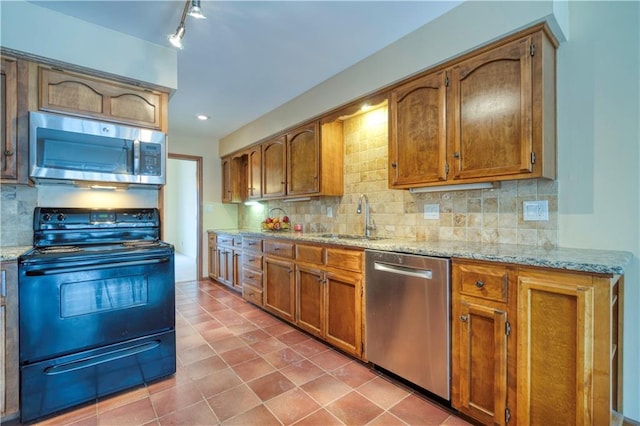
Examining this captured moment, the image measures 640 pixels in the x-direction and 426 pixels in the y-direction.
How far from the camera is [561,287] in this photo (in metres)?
1.32

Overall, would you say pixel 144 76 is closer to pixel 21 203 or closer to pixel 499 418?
pixel 21 203

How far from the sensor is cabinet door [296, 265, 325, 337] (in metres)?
2.63

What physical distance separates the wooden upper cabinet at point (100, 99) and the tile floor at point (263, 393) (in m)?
1.86

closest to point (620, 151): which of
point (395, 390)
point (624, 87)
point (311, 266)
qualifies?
point (624, 87)

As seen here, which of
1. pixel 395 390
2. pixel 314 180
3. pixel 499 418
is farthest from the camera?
pixel 314 180

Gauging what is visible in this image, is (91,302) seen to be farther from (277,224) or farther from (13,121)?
(277,224)

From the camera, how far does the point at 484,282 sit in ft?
5.11

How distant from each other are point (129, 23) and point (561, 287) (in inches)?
117

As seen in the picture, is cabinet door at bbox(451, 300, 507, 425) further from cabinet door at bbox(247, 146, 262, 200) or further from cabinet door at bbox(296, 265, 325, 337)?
cabinet door at bbox(247, 146, 262, 200)

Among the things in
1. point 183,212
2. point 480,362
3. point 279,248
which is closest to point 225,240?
point 279,248

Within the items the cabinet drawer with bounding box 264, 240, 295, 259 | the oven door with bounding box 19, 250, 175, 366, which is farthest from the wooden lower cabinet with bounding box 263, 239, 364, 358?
the oven door with bounding box 19, 250, 175, 366

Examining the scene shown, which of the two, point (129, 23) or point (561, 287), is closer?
point (561, 287)

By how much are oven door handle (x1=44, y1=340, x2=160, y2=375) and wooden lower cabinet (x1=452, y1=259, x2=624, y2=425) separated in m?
1.93

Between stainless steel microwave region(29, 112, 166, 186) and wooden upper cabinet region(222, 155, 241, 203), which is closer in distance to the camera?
stainless steel microwave region(29, 112, 166, 186)
